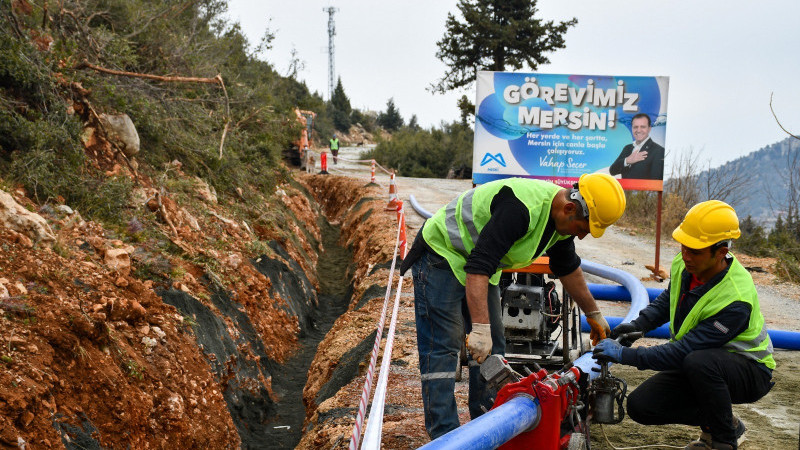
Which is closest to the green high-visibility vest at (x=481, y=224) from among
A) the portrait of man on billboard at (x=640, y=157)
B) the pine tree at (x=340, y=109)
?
the portrait of man on billboard at (x=640, y=157)

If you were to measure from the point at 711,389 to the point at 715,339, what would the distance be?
0.28 meters

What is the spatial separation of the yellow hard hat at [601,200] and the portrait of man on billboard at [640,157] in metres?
6.88

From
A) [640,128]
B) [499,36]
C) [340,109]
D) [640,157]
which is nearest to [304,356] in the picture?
[640,157]

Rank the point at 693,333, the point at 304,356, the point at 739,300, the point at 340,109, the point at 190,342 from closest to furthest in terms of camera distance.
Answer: the point at 739,300 → the point at 693,333 → the point at 190,342 → the point at 304,356 → the point at 340,109

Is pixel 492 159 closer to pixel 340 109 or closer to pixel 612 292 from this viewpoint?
pixel 612 292

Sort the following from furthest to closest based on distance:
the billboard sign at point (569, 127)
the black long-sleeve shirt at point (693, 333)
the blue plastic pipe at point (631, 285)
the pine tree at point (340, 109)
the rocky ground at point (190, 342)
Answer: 1. the pine tree at point (340, 109)
2. the billboard sign at point (569, 127)
3. the blue plastic pipe at point (631, 285)
4. the rocky ground at point (190, 342)
5. the black long-sleeve shirt at point (693, 333)

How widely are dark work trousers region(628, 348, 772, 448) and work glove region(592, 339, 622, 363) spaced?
16.2 inches

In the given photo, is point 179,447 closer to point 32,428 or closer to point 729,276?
point 32,428

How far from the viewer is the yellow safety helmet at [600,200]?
3.54m

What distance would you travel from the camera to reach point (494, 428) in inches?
116

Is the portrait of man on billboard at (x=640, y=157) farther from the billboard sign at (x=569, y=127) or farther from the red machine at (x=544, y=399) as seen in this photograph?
the red machine at (x=544, y=399)

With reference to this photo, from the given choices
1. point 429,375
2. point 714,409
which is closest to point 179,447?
point 429,375

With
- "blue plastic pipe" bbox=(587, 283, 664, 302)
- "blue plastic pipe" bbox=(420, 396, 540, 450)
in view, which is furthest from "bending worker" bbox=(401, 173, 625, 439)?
"blue plastic pipe" bbox=(587, 283, 664, 302)

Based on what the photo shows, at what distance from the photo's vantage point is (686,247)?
12.4 feet
